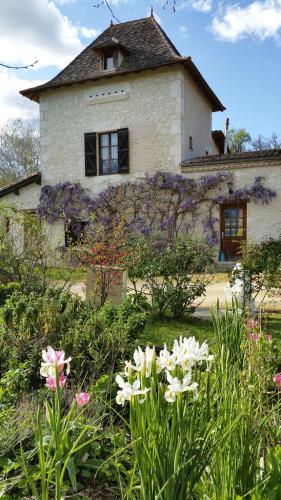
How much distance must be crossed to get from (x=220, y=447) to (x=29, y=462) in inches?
42.4

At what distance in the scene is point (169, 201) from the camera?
543 inches

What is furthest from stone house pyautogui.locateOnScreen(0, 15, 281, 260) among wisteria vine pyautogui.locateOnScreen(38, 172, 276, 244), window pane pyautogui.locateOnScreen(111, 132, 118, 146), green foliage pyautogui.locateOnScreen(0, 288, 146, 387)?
green foliage pyautogui.locateOnScreen(0, 288, 146, 387)

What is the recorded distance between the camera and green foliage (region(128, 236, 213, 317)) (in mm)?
6031

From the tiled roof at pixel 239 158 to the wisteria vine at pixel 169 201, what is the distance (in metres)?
0.42

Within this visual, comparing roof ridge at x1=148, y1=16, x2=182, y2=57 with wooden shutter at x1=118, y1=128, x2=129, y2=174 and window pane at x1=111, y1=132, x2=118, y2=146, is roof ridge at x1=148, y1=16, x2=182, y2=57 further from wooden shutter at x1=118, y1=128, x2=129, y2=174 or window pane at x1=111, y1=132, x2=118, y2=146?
window pane at x1=111, y1=132, x2=118, y2=146

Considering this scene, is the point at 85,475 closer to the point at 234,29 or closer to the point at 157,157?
the point at 234,29

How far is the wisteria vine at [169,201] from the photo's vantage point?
13.2m

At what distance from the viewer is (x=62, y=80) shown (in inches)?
599

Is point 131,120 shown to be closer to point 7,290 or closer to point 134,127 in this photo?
point 134,127

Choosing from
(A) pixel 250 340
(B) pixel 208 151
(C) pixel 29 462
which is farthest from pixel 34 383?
(B) pixel 208 151

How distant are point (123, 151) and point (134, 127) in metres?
0.85

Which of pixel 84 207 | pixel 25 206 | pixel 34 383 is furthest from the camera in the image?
pixel 25 206

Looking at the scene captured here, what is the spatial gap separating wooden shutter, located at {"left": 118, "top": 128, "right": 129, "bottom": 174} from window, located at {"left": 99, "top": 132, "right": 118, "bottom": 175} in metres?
0.30

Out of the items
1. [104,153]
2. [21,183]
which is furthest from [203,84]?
[21,183]
